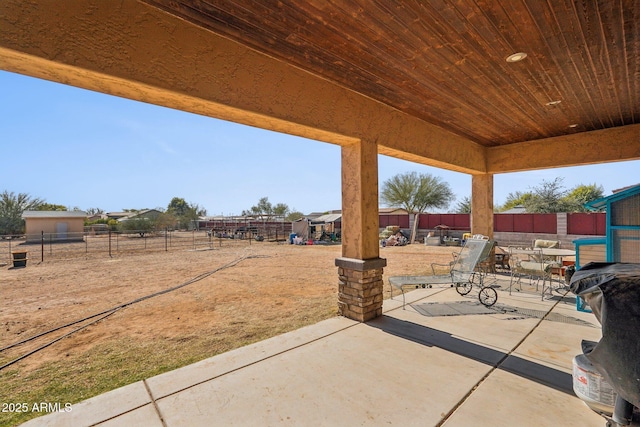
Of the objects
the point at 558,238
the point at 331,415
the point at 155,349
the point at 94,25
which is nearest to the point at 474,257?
the point at 331,415

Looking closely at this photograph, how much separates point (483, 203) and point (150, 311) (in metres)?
8.13

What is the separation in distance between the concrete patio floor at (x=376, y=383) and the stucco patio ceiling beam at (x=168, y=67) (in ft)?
8.55

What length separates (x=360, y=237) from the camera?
4.15 metres

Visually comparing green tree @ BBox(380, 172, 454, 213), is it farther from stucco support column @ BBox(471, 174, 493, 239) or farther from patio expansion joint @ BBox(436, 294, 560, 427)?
patio expansion joint @ BBox(436, 294, 560, 427)

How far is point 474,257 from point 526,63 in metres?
3.45

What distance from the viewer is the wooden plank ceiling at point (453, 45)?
2.35 meters

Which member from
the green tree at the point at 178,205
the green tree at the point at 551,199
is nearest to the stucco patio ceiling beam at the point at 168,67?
the green tree at the point at 551,199

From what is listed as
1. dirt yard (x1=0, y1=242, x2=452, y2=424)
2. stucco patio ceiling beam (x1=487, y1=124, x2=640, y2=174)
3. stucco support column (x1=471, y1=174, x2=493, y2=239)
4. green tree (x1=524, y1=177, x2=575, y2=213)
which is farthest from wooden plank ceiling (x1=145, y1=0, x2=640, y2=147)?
green tree (x1=524, y1=177, x2=575, y2=213)

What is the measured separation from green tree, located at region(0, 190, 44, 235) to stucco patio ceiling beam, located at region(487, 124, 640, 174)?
134 ft

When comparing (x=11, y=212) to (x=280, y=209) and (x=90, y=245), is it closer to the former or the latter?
(x=90, y=245)

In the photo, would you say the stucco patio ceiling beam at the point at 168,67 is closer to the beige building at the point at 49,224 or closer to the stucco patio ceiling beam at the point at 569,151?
the stucco patio ceiling beam at the point at 569,151

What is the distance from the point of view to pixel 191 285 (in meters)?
8.03

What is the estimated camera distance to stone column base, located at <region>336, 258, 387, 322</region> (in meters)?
4.08

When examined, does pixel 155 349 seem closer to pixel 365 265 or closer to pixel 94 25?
pixel 365 265
